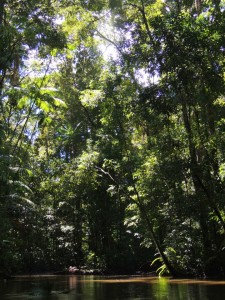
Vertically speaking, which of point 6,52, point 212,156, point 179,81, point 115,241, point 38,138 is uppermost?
point 38,138

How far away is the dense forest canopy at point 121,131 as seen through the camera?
10539 mm

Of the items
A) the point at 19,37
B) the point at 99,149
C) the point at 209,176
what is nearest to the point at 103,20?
the point at 99,149

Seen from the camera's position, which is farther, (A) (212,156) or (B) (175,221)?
(B) (175,221)

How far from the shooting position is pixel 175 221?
51.5 feet

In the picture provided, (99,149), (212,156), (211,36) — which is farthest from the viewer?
(99,149)

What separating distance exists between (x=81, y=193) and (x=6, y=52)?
13.6 metres

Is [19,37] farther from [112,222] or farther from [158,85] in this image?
[112,222]

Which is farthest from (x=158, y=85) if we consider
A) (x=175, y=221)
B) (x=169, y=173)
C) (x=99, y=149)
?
(x=99, y=149)

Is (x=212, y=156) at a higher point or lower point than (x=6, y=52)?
lower

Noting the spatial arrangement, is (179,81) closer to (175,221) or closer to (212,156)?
(212,156)

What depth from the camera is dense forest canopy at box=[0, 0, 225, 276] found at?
34.6 feet

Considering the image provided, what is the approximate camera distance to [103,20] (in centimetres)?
1778

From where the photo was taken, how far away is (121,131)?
53.1 feet

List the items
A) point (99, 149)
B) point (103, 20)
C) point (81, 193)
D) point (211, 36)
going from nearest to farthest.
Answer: point (211, 36) < point (103, 20) < point (99, 149) < point (81, 193)
